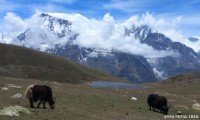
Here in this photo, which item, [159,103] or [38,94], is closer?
[38,94]

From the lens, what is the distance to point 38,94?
119 feet

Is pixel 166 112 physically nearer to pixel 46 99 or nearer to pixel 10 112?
pixel 46 99

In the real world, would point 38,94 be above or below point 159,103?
above

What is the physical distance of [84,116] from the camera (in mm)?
34688

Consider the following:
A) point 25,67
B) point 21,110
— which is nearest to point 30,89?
point 21,110

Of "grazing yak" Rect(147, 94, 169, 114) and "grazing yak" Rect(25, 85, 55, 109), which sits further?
"grazing yak" Rect(147, 94, 169, 114)

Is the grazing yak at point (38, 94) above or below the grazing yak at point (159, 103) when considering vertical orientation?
above

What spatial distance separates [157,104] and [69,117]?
689 inches

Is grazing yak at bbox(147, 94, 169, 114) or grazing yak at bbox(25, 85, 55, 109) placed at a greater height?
grazing yak at bbox(25, 85, 55, 109)

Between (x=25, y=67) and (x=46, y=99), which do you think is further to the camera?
(x=25, y=67)

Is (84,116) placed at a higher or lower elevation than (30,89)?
lower

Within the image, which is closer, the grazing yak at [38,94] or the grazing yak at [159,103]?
the grazing yak at [38,94]

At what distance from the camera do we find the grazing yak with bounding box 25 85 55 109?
36.2 meters

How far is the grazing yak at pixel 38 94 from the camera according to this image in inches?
1426
